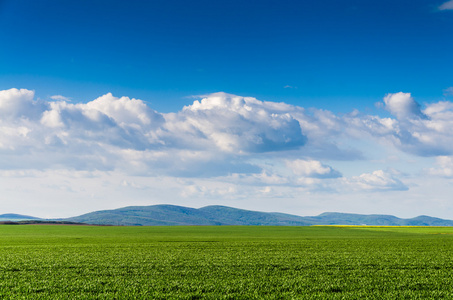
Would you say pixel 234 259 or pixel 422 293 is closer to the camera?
pixel 422 293

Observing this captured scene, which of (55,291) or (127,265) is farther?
(127,265)

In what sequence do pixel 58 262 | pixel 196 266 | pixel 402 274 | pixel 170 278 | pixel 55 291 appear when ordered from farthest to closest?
pixel 58 262
pixel 196 266
pixel 402 274
pixel 170 278
pixel 55 291

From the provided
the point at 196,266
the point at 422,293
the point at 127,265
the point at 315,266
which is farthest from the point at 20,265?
the point at 422,293

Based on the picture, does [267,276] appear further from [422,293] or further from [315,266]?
[422,293]

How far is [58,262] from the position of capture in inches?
1168

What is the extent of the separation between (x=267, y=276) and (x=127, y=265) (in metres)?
10.3

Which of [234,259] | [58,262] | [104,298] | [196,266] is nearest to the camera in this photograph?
[104,298]

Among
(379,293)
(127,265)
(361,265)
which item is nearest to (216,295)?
(379,293)

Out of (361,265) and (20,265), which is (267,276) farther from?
(20,265)

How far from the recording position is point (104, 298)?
17938mm

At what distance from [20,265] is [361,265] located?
23.8 meters

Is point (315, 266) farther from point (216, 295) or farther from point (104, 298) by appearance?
point (104, 298)

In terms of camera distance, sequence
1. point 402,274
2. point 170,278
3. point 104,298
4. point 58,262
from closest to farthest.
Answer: point 104,298, point 170,278, point 402,274, point 58,262

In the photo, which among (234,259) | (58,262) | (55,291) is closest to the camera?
(55,291)
